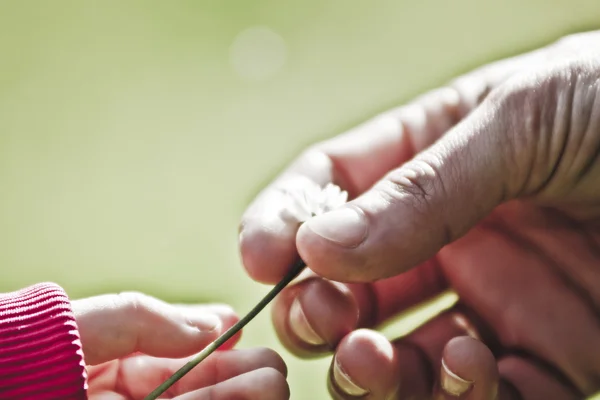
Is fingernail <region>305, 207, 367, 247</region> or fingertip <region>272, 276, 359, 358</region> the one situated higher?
fingernail <region>305, 207, 367, 247</region>

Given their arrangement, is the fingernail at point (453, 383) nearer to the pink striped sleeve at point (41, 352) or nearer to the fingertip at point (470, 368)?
the fingertip at point (470, 368)

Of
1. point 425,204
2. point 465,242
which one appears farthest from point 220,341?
point 465,242

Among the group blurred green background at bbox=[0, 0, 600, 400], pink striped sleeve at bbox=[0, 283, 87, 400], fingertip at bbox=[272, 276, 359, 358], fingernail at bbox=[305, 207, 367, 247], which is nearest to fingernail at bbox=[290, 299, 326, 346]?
fingertip at bbox=[272, 276, 359, 358]

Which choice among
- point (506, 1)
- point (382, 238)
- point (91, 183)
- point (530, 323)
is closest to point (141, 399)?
point (382, 238)

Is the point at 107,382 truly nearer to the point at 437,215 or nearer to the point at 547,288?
the point at 437,215

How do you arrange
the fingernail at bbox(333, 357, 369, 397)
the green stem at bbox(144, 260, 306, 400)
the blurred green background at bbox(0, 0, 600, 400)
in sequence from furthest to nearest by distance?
the blurred green background at bbox(0, 0, 600, 400), the fingernail at bbox(333, 357, 369, 397), the green stem at bbox(144, 260, 306, 400)

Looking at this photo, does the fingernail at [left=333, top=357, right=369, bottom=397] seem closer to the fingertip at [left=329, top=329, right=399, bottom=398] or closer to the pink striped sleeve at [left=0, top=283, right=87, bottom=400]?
the fingertip at [left=329, top=329, right=399, bottom=398]

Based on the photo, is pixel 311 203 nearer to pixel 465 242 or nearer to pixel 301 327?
pixel 301 327
